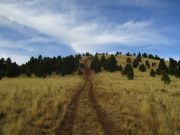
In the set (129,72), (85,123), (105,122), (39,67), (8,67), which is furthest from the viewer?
(39,67)

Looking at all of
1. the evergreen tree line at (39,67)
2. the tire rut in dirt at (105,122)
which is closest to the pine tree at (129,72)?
the evergreen tree line at (39,67)

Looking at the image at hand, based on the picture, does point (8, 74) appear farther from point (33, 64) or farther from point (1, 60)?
point (33, 64)

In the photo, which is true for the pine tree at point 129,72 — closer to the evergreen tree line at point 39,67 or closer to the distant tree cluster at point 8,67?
the evergreen tree line at point 39,67

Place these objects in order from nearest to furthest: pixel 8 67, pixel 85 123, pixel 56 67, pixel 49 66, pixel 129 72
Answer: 1. pixel 85 123
2. pixel 129 72
3. pixel 8 67
4. pixel 49 66
5. pixel 56 67

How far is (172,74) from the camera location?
254 ft

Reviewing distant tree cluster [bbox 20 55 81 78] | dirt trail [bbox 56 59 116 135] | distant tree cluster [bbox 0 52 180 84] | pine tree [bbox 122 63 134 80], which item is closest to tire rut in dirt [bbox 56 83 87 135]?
dirt trail [bbox 56 59 116 135]

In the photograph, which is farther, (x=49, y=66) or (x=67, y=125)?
(x=49, y=66)

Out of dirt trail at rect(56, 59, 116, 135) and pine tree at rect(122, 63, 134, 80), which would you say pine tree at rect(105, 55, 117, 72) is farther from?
dirt trail at rect(56, 59, 116, 135)

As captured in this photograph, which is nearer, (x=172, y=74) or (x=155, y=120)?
(x=155, y=120)

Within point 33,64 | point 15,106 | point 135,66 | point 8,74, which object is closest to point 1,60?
point 8,74

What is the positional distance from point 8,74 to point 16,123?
6649cm

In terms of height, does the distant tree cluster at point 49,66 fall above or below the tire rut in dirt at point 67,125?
above

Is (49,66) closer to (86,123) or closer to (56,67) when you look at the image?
(56,67)

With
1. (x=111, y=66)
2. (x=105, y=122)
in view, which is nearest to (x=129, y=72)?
(x=111, y=66)
